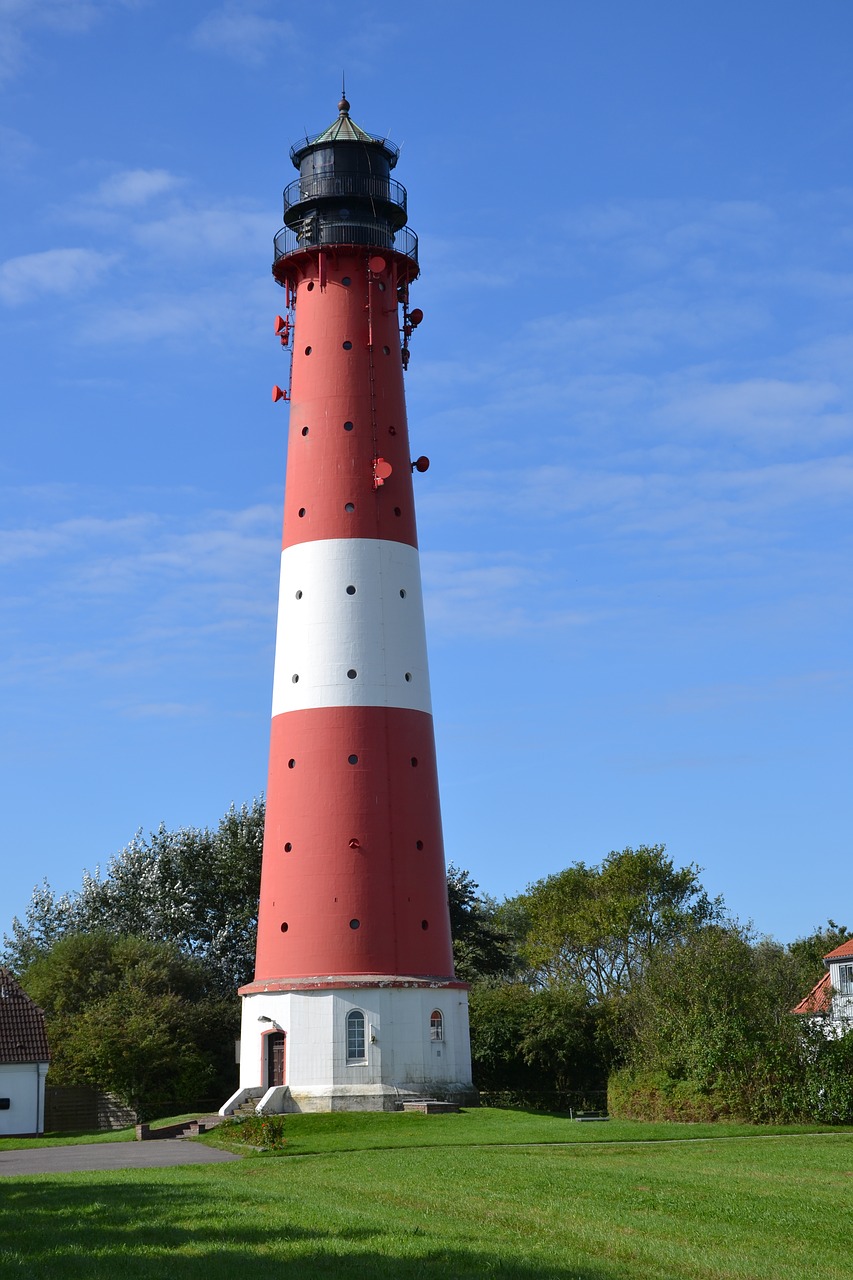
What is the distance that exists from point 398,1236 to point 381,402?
102 ft

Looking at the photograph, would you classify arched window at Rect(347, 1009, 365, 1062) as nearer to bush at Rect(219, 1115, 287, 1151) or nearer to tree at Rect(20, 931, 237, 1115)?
bush at Rect(219, 1115, 287, 1151)

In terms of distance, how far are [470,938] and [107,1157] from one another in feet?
97.3

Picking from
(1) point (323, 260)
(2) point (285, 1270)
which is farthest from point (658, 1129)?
(1) point (323, 260)

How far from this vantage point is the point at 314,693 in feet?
137

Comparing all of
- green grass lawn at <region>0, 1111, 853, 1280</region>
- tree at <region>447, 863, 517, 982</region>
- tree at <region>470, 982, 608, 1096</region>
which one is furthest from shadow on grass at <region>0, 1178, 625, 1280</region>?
tree at <region>447, 863, 517, 982</region>

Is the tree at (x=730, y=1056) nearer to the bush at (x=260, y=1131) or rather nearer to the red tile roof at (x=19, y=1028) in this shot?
the bush at (x=260, y=1131)

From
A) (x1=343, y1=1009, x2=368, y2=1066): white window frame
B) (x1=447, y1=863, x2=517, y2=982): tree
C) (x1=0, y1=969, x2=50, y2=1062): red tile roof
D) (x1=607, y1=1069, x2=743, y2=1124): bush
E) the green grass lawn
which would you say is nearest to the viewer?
the green grass lawn

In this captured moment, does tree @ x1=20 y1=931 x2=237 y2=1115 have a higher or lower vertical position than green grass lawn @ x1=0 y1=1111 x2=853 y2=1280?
higher

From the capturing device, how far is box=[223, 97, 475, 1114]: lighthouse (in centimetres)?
3953

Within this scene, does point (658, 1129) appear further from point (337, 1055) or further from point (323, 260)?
point (323, 260)

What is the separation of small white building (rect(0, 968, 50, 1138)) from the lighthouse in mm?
7057

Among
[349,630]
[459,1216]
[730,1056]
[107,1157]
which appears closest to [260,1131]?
[107,1157]

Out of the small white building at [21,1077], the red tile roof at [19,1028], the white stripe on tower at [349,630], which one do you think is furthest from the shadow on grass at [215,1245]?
the red tile roof at [19,1028]

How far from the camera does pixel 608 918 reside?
6381 cm
